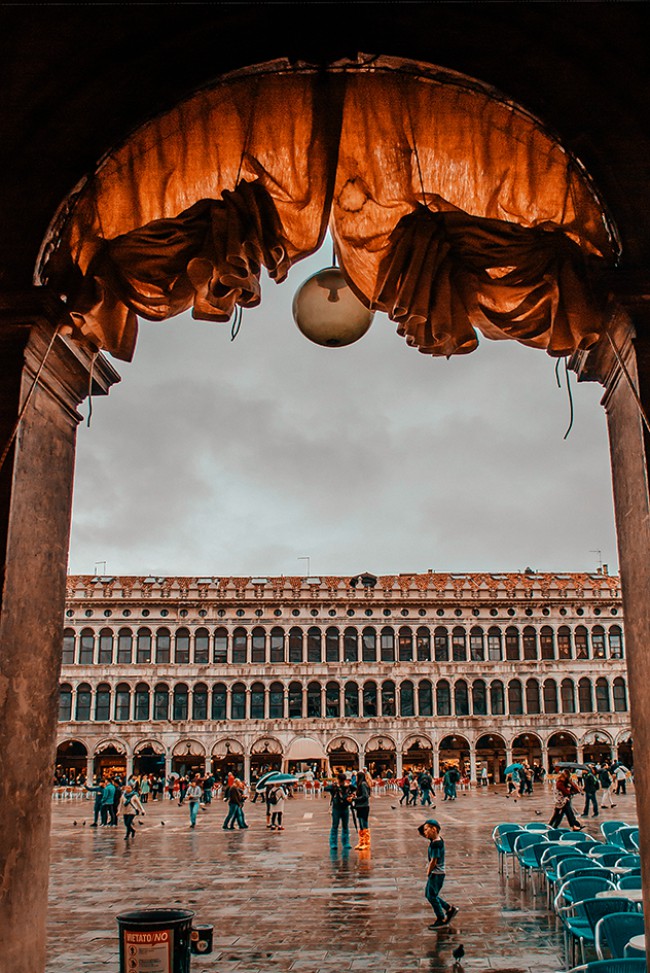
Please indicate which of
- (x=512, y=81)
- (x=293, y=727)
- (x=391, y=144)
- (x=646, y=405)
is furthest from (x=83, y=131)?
(x=293, y=727)

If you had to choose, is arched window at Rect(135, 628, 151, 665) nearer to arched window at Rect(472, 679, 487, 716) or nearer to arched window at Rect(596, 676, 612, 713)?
arched window at Rect(472, 679, 487, 716)

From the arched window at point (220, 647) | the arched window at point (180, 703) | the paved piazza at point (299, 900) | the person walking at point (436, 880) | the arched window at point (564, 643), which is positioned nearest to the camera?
the paved piazza at point (299, 900)

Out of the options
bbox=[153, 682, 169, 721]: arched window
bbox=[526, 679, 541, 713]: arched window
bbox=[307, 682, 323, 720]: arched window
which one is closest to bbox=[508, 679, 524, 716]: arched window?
bbox=[526, 679, 541, 713]: arched window

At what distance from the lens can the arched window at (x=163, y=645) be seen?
165ft

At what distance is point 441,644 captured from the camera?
5112cm

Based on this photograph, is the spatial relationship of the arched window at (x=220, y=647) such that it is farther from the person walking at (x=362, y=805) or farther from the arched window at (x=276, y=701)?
the person walking at (x=362, y=805)

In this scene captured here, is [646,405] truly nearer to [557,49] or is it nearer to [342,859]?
[557,49]

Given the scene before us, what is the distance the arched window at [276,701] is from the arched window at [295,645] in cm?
151

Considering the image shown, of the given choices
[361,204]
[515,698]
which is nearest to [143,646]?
[515,698]

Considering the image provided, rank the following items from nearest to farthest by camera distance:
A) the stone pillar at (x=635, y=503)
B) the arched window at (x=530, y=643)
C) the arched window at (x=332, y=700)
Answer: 1. the stone pillar at (x=635, y=503)
2. the arched window at (x=332, y=700)
3. the arched window at (x=530, y=643)

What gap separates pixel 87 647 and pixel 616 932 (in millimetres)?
46316

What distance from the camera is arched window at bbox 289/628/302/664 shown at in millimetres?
50406

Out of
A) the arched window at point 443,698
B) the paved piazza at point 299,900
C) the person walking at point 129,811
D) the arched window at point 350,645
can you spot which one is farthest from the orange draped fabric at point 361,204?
the arched window at point 443,698

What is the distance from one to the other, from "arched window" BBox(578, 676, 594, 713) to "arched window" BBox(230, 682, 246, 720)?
17.6m
